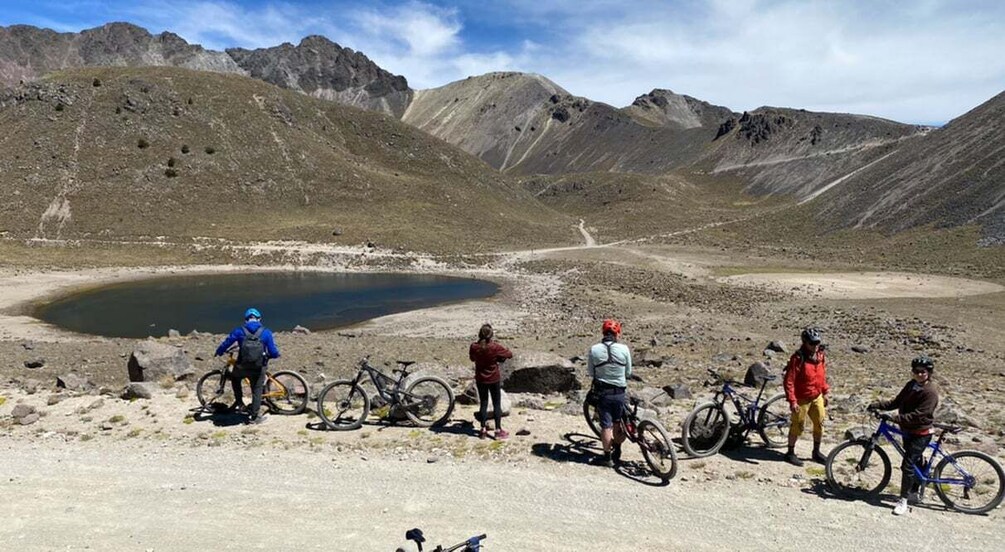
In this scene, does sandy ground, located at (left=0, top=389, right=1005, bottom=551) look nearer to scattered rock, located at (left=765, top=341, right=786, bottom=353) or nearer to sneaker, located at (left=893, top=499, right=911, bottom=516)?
sneaker, located at (left=893, top=499, right=911, bottom=516)

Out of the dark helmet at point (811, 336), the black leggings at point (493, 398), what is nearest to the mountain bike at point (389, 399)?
the black leggings at point (493, 398)

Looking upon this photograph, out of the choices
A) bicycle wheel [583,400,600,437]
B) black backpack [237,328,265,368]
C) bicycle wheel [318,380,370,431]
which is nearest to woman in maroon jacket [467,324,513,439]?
bicycle wheel [583,400,600,437]

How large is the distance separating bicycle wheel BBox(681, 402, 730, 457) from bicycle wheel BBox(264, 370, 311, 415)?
8.53m

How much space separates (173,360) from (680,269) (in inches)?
1758

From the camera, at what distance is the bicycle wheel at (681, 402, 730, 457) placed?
445 inches

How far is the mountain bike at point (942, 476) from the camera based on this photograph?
30.3 feet

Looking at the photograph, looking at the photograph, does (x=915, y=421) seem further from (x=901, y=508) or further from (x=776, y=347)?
(x=776, y=347)

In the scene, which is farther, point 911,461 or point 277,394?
point 277,394

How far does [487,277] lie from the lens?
2158 inches

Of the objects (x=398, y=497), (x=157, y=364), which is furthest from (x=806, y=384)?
(x=157, y=364)

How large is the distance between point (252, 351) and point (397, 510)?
5.32m

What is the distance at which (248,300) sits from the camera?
4219cm

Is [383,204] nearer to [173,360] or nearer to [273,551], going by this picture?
[173,360]

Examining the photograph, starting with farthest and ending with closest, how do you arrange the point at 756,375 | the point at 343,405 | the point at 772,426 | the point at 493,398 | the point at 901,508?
the point at 756,375
the point at 343,405
the point at 493,398
the point at 772,426
the point at 901,508
